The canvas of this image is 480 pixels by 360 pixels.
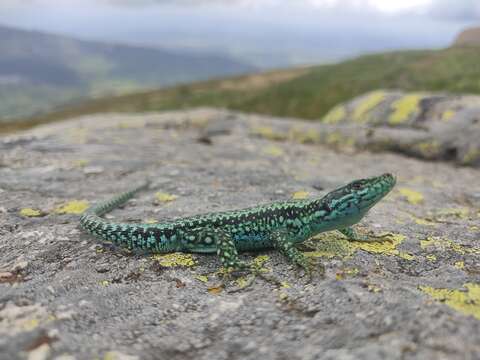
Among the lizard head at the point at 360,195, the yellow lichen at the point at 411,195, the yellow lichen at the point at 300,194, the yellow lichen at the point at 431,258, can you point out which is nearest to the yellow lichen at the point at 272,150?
the yellow lichen at the point at 300,194

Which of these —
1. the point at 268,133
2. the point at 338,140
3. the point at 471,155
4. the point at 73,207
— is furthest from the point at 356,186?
the point at 268,133

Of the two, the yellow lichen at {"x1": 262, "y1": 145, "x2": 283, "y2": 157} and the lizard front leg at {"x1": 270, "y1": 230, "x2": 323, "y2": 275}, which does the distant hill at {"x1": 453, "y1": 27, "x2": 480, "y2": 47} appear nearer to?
the yellow lichen at {"x1": 262, "y1": 145, "x2": 283, "y2": 157}

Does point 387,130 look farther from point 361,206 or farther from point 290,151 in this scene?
point 361,206

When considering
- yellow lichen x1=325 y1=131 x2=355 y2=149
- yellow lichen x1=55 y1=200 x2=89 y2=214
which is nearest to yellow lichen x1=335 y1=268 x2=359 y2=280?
yellow lichen x1=55 y1=200 x2=89 y2=214

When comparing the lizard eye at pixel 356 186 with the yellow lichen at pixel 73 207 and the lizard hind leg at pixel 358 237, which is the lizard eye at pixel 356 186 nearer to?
the lizard hind leg at pixel 358 237

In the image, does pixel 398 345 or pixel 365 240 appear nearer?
pixel 398 345

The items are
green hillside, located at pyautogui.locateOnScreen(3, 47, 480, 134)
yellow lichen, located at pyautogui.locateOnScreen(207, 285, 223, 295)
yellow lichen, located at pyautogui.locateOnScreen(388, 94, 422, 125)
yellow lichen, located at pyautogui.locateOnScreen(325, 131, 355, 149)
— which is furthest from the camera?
green hillside, located at pyautogui.locateOnScreen(3, 47, 480, 134)

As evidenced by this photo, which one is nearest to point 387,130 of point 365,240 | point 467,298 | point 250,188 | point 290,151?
point 290,151
